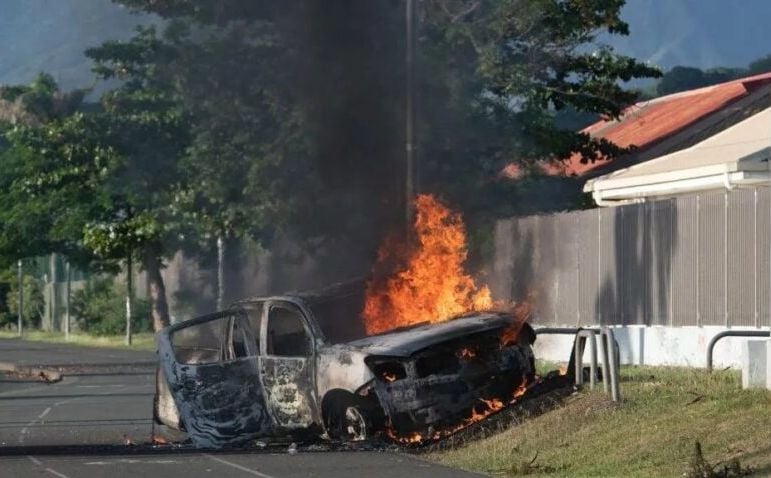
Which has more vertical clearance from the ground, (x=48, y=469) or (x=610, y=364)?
(x=610, y=364)

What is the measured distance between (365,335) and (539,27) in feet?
49.3

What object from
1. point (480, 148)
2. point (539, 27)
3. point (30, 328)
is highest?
point (539, 27)

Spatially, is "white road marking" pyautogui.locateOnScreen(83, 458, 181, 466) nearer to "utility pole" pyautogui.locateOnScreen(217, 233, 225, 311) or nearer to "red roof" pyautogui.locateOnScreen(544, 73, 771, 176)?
"red roof" pyautogui.locateOnScreen(544, 73, 771, 176)

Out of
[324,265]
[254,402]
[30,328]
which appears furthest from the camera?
[30,328]

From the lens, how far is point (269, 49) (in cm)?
2353

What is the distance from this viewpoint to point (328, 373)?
15.6 metres

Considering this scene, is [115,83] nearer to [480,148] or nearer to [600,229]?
[480,148]

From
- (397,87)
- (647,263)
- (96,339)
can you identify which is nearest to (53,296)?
(96,339)

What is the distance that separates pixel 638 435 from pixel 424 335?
8.48 ft

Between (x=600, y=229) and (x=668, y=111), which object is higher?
(x=668, y=111)

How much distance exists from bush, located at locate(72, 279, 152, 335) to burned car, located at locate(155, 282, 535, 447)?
36.2 metres

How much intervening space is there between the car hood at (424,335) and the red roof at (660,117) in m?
17.9

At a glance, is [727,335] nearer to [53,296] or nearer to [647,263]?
[647,263]

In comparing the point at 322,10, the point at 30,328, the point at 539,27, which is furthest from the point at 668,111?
the point at 30,328
